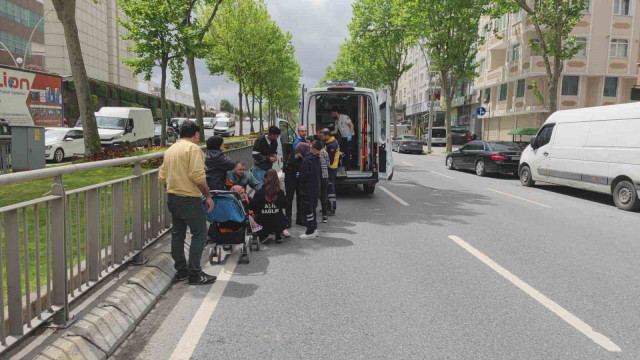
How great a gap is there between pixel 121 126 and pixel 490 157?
17927 millimetres

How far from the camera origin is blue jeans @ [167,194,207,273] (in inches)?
181

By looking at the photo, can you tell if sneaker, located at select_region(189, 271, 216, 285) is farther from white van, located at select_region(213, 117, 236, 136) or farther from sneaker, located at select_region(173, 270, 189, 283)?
white van, located at select_region(213, 117, 236, 136)

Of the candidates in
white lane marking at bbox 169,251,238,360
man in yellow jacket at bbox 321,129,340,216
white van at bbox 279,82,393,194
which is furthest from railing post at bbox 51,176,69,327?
white van at bbox 279,82,393,194

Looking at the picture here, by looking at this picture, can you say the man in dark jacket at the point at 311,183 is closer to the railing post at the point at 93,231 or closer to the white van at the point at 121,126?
the railing post at the point at 93,231

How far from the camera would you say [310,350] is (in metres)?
3.35

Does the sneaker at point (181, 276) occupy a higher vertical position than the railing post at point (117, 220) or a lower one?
lower

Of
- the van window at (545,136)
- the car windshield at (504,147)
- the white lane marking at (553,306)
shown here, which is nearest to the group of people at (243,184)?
the white lane marking at (553,306)

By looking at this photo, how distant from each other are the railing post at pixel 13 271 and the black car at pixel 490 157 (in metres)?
16.6

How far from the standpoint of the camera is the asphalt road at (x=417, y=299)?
342cm

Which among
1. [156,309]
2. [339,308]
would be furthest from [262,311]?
[156,309]

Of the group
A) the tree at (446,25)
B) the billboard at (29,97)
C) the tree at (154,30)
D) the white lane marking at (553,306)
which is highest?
the tree at (446,25)

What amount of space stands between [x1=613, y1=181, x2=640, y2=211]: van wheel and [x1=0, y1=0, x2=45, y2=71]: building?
5033 centimetres

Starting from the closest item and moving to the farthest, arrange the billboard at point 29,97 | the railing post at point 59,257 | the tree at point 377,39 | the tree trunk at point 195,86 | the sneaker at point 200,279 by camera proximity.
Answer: the railing post at point 59,257
the sneaker at point 200,279
the billboard at point 29,97
the tree trunk at point 195,86
the tree at point 377,39

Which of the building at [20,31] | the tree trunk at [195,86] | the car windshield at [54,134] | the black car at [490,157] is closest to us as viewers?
the black car at [490,157]
